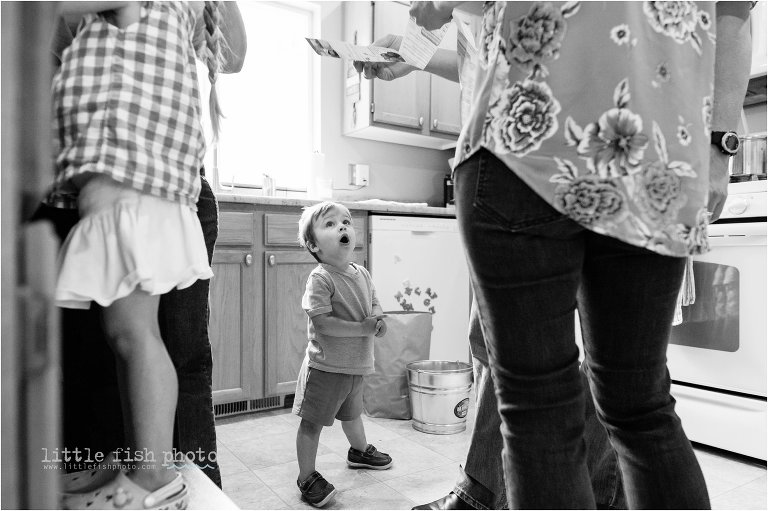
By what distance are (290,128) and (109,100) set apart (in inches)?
101

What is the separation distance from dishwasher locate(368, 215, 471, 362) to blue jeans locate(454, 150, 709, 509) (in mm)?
1876

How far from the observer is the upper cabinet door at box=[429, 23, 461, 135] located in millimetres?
3203

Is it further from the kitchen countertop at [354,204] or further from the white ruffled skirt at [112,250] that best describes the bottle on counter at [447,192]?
the white ruffled skirt at [112,250]

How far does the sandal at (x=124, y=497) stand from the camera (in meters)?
0.66

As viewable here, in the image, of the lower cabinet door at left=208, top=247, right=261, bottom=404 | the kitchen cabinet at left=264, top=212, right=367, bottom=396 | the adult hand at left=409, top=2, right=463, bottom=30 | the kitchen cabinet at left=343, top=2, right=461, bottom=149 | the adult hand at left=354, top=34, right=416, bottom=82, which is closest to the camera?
the adult hand at left=409, top=2, right=463, bottom=30

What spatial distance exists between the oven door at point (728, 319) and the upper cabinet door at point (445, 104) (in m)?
1.71

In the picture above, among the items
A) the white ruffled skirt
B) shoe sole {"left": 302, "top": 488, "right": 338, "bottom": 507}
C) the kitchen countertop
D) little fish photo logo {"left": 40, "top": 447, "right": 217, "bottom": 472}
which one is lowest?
shoe sole {"left": 302, "top": 488, "right": 338, "bottom": 507}

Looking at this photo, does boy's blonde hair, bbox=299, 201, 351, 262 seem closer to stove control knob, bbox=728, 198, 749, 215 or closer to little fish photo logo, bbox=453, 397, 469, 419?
little fish photo logo, bbox=453, 397, 469, 419

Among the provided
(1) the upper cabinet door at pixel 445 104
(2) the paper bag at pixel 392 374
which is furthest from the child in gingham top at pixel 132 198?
(1) the upper cabinet door at pixel 445 104

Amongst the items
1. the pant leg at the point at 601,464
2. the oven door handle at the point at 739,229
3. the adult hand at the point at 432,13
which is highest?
the adult hand at the point at 432,13

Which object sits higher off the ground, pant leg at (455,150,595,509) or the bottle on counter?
the bottle on counter

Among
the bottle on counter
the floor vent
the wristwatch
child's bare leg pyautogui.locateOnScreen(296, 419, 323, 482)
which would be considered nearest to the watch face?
the wristwatch

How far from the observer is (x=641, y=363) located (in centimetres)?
67

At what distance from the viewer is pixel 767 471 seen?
168 cm
